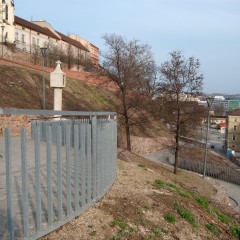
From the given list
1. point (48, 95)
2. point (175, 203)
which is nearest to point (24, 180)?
point (175, 203)

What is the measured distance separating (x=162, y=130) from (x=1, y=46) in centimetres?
2391

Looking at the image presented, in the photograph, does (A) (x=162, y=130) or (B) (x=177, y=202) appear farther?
(A) (x=162, y=130)

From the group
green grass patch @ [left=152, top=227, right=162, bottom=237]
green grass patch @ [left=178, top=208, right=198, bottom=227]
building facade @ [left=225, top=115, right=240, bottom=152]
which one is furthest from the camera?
building facade @ [left=225, top=115, right=240, bottom=152]

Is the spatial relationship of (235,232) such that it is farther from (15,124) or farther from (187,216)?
(15,124)

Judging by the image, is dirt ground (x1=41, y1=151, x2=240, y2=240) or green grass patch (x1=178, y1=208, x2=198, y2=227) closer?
dirt ground (x1=41, y1=151, x2=240, y2=240)

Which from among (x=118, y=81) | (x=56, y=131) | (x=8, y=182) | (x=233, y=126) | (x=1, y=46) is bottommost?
(x=233, y=126)

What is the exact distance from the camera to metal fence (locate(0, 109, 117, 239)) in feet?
13.6

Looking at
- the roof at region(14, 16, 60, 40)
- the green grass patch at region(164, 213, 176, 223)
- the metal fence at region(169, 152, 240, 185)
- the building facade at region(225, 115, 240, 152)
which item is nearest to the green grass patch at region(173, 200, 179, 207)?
the green grass patch at region(164, 213, 176, 223)

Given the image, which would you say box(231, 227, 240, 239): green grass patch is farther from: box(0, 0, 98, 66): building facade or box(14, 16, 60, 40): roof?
box(14, 16, 60, 40): roof

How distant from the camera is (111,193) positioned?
721 centimetres

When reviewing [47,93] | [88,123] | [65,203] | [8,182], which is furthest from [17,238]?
[47,93]

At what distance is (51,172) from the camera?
4.88 metres

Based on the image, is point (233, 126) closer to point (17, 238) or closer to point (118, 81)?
point (118, 81)

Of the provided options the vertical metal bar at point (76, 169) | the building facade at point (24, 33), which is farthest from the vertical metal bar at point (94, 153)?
the building facade at point (24, 33)
